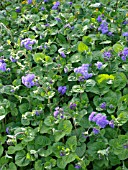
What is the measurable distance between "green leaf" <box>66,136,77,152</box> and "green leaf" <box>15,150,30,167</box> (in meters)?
0.28

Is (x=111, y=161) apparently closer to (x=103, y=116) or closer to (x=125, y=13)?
(x=103, y=116)

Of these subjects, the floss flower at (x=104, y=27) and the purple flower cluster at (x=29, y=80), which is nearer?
the purple flower cluster at (x=29, y=80)

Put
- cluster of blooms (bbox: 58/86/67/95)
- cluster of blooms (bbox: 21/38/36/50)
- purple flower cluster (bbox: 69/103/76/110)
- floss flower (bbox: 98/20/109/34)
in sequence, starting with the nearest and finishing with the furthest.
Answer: purple flower cluster (bbox: 69/103/76/110) < cluster of blooms (bbox: 58/86/67/95) < cluster of blooms (bbox: 21/38/36/50) < floss flower (bbox: 98/20/109/34)

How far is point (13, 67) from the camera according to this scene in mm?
2957

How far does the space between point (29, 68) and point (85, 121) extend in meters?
0.71

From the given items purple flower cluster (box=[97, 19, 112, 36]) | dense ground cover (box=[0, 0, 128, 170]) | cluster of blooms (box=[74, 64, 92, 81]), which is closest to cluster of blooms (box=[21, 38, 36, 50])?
dense ground cover (box=[0, 0, 128, 170])

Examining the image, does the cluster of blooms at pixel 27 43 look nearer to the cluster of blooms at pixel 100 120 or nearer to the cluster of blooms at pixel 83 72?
the cluster of blooms at pixel 83 72

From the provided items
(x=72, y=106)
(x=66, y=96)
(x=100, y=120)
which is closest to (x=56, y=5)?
(x=66, y=96)

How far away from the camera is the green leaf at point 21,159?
2309mm

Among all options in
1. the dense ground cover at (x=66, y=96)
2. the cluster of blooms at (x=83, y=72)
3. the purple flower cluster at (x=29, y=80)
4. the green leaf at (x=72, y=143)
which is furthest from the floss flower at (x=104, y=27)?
the green leaf at (x=72, y=143)

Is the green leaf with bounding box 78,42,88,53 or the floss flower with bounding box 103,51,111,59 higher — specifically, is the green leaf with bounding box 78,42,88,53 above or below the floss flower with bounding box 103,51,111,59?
above

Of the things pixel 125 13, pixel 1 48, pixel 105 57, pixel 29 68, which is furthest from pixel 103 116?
pixel 125 13

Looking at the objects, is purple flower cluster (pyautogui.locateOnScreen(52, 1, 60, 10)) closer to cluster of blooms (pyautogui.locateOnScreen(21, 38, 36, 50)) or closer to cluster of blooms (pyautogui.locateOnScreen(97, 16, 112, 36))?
cluster of blooms (pyautogui.locateOnScreen(97, 16, 112, 36))

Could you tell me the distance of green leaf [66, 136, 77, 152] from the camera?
225 centimetres
